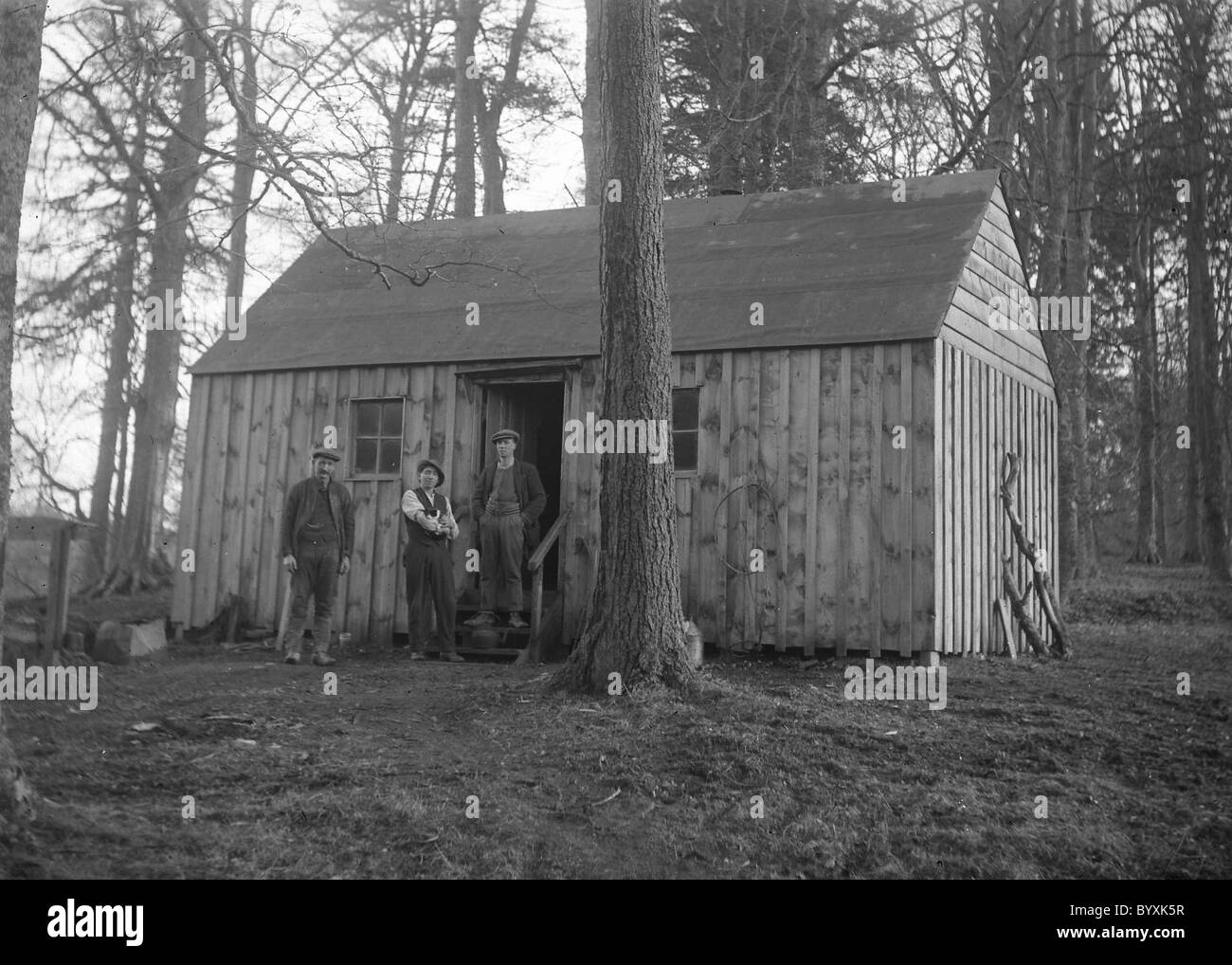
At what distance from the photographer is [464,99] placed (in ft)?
75.5

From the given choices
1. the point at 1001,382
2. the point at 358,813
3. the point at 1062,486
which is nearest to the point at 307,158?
the point at 358,813

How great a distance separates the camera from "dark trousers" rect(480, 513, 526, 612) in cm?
1269

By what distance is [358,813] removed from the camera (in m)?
6.18

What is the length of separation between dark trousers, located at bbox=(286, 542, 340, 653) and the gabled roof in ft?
8.99

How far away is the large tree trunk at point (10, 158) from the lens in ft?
19.1

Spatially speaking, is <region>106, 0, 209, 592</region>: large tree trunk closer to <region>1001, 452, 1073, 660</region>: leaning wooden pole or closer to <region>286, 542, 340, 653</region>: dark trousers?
<region>286, 542, 340, 653</region>: dark trousers

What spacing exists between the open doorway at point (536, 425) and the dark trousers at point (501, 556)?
93 centimetres

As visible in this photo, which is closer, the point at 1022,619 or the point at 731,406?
the point at 731,406

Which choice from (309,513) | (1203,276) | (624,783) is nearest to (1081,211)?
(1203,276)

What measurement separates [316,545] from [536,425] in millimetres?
4156

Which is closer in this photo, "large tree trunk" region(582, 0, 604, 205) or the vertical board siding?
the vertical board siding

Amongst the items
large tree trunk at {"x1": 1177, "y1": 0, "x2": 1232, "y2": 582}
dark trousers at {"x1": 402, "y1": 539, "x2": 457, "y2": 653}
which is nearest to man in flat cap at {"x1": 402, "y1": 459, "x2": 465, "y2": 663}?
dark trousers at {"x1": 402, "y1": 539, "x2": 457, "y2": 653}

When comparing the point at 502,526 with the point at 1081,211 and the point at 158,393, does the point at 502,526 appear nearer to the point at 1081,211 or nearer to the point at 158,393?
the point at 158,393
